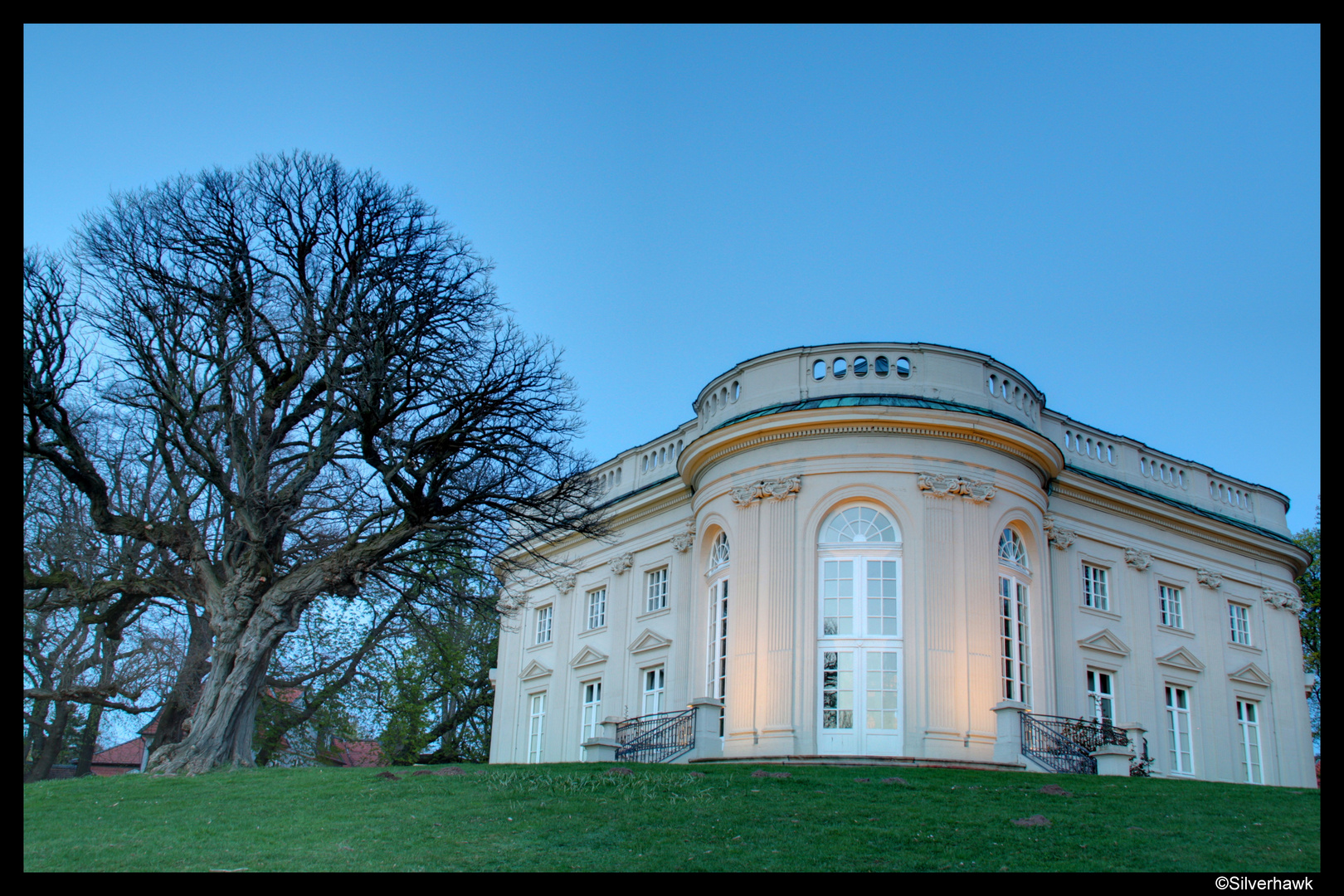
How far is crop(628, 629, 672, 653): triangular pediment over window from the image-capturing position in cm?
2620

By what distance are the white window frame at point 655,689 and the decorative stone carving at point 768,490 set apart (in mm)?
5814

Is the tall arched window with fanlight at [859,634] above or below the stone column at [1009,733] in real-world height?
above

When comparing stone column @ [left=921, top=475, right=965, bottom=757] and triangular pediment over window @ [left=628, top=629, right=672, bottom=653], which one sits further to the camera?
triangular pediment over window @ [left=628, top=629, right=672, bottom=653]

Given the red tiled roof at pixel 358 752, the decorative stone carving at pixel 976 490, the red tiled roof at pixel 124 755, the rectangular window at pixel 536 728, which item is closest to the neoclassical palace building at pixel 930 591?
the decorative stone carving at pixel 976 490

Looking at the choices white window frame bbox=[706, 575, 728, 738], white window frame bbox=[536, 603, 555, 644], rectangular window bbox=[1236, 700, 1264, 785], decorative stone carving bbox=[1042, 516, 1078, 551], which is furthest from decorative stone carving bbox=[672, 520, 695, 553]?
rectangular window bbox=[1236, 700, 1264, 785]

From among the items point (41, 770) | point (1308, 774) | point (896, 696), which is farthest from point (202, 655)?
point (1308, 774)

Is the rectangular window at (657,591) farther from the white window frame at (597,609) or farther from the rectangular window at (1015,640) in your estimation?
the rectangular window at (1015,640)

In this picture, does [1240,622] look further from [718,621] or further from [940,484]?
[718,621]

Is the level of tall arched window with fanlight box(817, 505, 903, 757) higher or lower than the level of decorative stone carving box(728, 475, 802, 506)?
lower

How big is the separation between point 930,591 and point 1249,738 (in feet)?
39.2

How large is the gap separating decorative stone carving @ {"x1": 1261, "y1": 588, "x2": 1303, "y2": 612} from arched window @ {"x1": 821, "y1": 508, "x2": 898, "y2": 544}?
1348cm

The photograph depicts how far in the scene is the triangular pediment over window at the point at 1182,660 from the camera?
83.0ft

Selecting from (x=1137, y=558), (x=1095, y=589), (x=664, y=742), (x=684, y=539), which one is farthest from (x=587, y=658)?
(x=1137, y=558)

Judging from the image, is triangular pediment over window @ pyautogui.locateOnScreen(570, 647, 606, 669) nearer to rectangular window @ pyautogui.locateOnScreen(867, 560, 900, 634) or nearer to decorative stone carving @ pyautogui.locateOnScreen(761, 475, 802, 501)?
decorative stone carving @ pyautogui.locateOnScreen(761, 475, 802, 501)
